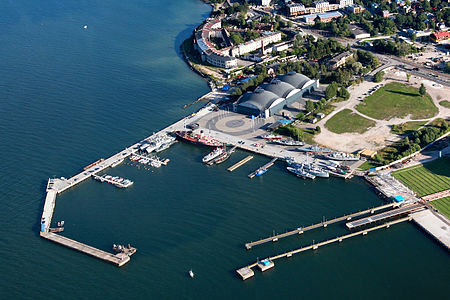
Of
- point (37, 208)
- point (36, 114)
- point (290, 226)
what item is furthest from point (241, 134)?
point (36, 114)

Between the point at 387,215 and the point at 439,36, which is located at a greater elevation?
the point at 439,36

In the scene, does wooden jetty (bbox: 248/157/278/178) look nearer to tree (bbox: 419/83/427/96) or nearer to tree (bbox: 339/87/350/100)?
tree (bbox: 339/87/350/100)

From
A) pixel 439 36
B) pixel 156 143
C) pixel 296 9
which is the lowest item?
pixel 156 143

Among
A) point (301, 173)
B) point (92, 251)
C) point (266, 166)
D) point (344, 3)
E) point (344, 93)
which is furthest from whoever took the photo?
point (344, 3)

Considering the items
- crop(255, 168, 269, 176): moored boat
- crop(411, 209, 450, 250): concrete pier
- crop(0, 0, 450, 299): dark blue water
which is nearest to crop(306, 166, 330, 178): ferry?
crop(0, 0, 450, 299): dark blue water

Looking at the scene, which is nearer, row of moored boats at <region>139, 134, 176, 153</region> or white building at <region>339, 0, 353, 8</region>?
row of moored boats at <region>139, 134, 176, 153</region>

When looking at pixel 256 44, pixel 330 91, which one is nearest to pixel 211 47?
pixel 256 44

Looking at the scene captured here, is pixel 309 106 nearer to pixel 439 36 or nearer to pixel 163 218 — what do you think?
pixel 163 218
